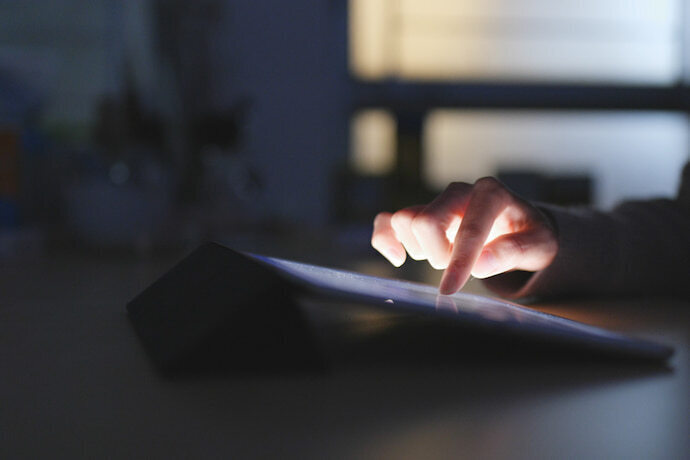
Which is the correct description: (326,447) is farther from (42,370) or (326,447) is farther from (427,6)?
(427,6)

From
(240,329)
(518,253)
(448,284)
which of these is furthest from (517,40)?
(240,329)

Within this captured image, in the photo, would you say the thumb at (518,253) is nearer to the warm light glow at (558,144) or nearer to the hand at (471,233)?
the hand at (471,233)

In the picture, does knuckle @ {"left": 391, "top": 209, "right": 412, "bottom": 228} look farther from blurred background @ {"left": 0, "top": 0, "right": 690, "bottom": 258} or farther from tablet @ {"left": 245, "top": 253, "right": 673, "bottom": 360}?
blurred background @ {"left": 0, "top": 0, "right": 690, "bottom": 258}

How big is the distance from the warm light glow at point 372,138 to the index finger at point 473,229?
2.33m

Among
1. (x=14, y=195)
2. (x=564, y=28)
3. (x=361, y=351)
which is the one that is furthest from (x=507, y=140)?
(x=361, y=351)

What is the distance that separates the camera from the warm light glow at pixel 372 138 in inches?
111

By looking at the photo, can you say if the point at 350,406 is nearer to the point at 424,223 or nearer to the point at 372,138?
the point at 424,223

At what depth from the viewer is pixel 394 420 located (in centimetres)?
24

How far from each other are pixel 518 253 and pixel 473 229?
92mm

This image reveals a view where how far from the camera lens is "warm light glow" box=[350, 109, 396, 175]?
2.82 m

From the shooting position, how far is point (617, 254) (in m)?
0.60

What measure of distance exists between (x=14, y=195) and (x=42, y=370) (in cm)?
110

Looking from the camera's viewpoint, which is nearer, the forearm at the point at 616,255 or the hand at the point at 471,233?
the hand at the point at 471,233

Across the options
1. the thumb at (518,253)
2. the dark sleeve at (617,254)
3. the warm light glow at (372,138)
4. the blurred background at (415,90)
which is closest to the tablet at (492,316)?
the thumb at (518,253)
